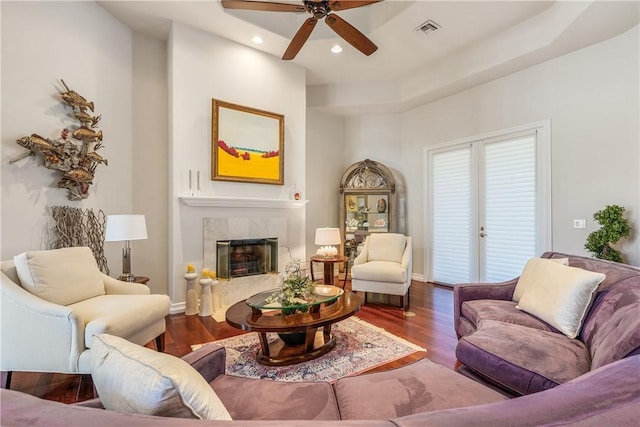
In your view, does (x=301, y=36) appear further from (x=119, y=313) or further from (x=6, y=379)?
(x=6, y=379)

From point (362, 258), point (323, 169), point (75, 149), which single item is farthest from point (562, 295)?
point (323, 169)

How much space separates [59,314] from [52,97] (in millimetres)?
2207

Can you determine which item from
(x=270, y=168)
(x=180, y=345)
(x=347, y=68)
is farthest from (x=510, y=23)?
(x=180, y=345)

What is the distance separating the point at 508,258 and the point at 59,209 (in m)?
5.38

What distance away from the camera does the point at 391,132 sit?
5820mm

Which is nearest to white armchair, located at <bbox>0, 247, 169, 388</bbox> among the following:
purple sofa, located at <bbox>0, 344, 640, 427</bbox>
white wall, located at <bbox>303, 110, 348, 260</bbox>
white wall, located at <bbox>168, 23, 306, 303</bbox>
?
purple sofa, located at <bbox>0, 344, 640, 427</bbox>

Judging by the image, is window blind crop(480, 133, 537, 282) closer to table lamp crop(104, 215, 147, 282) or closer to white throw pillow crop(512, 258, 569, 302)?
white throw pillow crop(512, 258, 569, 302)

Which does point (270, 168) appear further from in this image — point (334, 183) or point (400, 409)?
point (400, 409)

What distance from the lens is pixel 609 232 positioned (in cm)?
301

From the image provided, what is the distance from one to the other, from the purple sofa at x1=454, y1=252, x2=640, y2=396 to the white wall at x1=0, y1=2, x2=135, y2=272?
3.63m

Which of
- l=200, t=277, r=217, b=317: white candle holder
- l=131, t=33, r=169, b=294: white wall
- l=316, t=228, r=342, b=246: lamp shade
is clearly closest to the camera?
l=200, t=277, r=217, b=317: white candle holder

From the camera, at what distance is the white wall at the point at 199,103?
367 cm

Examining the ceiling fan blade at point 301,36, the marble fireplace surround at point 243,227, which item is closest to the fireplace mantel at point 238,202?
the marble fireplace surround at point 243,227

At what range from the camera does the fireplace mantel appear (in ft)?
12.2
